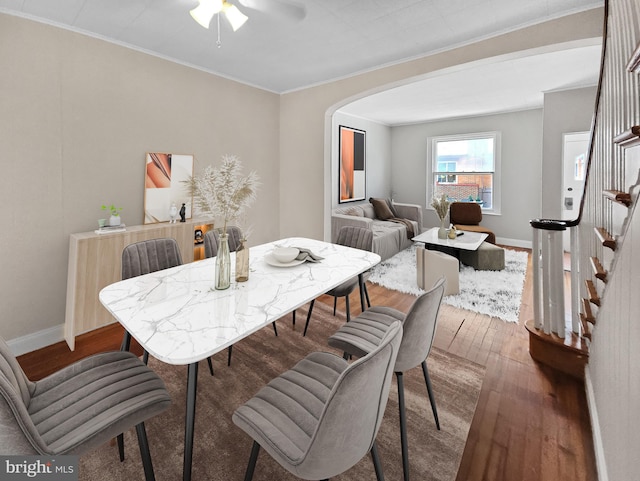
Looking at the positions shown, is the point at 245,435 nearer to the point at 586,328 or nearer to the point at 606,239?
the point at 606,239

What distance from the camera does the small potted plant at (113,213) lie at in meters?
2.81

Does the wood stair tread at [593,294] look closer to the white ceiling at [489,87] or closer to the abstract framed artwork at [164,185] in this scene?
the white ceiling at [489,87]

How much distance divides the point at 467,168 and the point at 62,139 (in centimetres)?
674

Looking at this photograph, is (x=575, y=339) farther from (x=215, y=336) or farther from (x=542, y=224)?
(x=215, y=336)

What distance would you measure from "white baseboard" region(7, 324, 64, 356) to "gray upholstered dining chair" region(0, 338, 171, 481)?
181 centimetres

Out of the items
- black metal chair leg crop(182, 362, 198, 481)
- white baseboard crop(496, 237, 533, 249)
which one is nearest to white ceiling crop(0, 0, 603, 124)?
black metal chair leg crop(182, 362, 198, 481)

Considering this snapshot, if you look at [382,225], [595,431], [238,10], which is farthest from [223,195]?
[382,225]

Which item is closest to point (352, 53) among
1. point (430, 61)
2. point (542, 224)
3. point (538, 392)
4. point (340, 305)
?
point (430, 61)

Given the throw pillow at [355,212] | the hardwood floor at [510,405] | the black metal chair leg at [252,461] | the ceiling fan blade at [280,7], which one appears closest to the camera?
the black metal chair leg at [252,461]

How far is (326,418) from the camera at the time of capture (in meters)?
0.88

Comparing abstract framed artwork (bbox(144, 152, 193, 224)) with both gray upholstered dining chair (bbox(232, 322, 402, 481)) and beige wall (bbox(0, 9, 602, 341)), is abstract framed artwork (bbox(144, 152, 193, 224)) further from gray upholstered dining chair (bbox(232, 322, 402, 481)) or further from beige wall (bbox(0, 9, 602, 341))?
gray upholstered dining chair (bbox(232, 322, 402, 481))

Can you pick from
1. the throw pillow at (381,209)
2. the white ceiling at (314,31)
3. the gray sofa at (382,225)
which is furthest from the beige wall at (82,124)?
the throw pillow at (381,209)

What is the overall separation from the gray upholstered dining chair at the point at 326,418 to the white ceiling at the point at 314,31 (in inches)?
92.5

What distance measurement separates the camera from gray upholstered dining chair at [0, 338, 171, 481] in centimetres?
85
